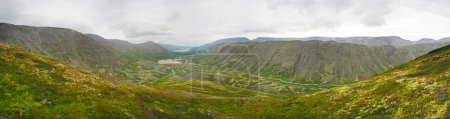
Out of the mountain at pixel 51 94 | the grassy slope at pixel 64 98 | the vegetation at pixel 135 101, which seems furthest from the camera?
the vegetation at pixel 135 101

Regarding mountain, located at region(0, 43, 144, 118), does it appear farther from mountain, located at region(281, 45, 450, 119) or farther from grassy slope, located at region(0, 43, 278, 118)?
mountain, located at region(281, 45, 450, 119)

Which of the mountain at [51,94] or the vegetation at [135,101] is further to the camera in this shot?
the vegetation at [135,101]

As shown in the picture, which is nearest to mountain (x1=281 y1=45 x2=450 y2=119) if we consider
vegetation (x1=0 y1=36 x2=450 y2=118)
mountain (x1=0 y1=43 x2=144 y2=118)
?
vegetation (x1=0 y1=36 x2=450 y2=118)

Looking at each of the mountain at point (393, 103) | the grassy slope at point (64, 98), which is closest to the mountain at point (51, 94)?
the grassy slope at point (64, 98)

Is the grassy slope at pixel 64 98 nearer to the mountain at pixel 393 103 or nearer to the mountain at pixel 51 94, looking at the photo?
the mountain at pixel 51 94

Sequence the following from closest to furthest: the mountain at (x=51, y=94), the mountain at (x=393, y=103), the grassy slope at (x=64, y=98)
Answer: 1. the mountain at (x=51, y=94)
2. the grassy slope at (x=64, y=98)
3. the mountain at (x=393, y=103)

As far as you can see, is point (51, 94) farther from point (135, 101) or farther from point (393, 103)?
point (393, 103)

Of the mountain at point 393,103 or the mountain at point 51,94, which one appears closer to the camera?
the mountain at point 51,94

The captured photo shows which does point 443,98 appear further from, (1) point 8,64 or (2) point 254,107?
(1) point 8,64

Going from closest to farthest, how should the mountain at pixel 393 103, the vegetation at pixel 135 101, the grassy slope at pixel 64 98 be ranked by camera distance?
the grassy slope at pixel 64 98
the vegetation at pixel 135 101
the mountain at pixel 393 103

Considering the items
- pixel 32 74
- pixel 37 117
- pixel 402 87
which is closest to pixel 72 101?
pixel 37 117

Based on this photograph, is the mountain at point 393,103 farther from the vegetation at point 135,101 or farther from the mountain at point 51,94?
the mountain at point 51,94

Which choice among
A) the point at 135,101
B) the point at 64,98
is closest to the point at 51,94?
the point at 64,98
